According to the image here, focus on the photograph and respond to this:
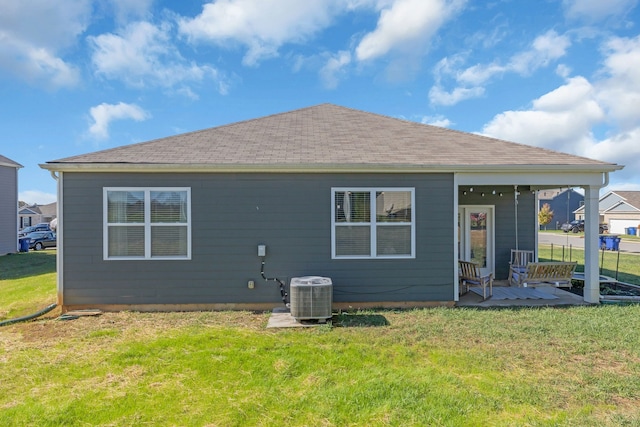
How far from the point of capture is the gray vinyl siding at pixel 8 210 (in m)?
17.4

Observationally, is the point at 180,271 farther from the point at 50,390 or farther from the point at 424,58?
the point at 424,58

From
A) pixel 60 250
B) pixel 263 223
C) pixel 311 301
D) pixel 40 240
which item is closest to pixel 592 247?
pixel 311 301

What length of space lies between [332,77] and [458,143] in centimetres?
920

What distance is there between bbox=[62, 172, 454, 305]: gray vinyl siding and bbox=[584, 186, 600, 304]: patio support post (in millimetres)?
2928

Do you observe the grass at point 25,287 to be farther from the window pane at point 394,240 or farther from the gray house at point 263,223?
the window pane at point 394,240

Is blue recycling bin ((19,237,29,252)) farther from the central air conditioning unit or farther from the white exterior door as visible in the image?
the white exterior door

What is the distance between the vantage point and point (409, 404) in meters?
3.21

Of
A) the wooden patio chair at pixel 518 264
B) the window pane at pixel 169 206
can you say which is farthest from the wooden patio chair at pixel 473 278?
the window pane at pixel 169 206

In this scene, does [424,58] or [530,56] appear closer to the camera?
[530,56]

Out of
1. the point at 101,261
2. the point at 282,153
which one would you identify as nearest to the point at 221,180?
the point at 282,153

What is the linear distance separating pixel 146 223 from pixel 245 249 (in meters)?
1.96

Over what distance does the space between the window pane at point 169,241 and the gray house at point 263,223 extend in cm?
2

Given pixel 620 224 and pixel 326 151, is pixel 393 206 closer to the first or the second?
pixel 326 151

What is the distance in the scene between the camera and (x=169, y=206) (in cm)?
671
